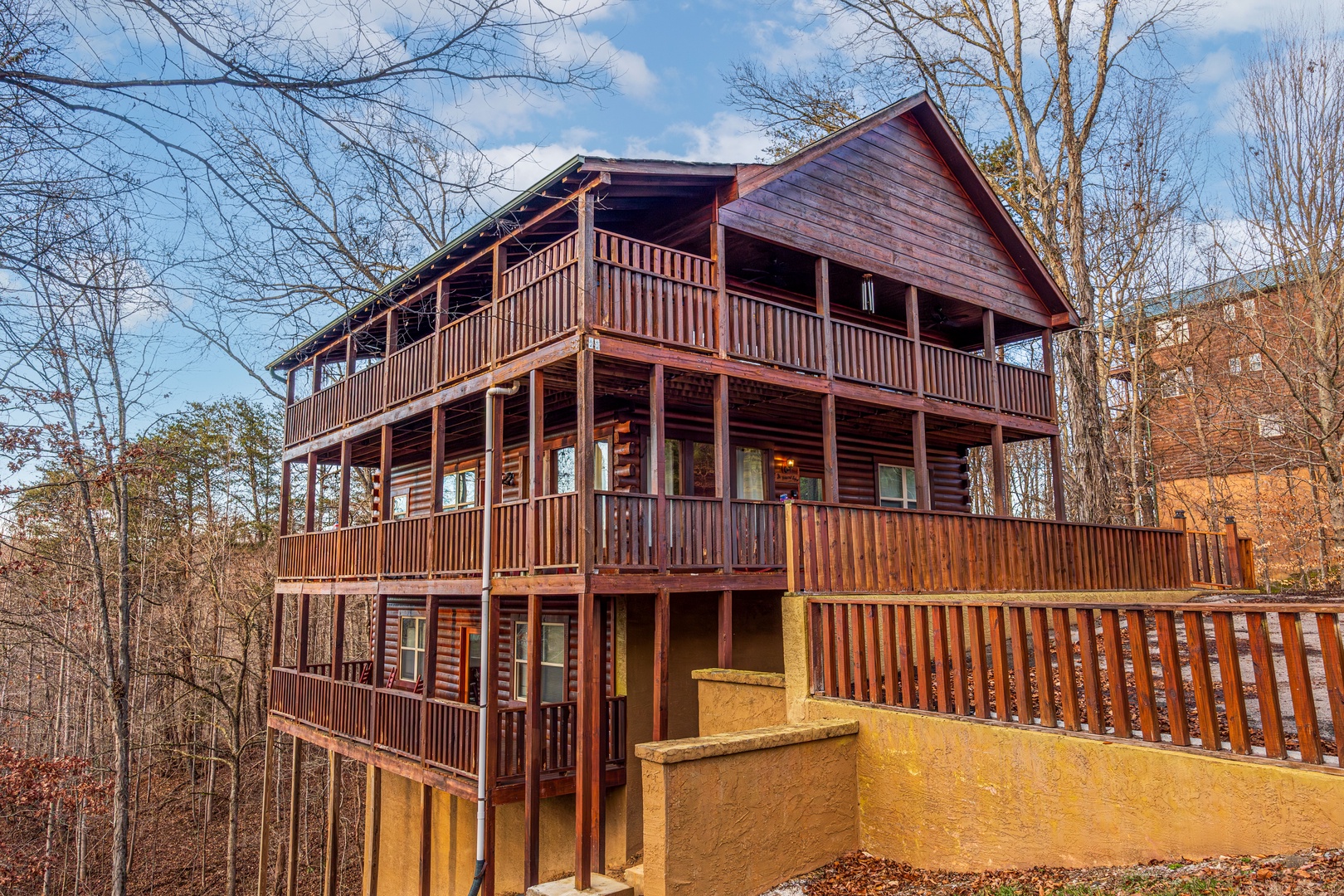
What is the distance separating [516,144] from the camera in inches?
210

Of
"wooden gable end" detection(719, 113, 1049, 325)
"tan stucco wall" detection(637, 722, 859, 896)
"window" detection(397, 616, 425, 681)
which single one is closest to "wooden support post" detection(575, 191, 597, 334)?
"wooden gable end" detection(719, 113, 1049, 325)

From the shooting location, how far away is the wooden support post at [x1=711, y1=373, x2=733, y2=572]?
40.5 ft

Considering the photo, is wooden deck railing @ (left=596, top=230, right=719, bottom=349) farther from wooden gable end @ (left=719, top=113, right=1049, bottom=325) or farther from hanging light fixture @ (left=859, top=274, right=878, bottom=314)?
hanging light fixture @ (left=859, top=274, right=878, bottom=314)

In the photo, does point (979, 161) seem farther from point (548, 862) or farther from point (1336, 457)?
point (548, 862)

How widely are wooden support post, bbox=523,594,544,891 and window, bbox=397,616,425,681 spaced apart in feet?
30.1

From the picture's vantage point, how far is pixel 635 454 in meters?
15.1

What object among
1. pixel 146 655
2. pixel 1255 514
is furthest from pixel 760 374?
pixel 146 655

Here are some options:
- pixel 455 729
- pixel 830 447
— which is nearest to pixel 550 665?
pixel 455 729

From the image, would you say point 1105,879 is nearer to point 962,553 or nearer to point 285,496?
point 962,553

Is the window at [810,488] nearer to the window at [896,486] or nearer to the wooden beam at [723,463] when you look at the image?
the window at [896,486]

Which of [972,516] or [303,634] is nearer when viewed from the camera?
[972,516]

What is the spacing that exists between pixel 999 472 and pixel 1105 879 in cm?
1169

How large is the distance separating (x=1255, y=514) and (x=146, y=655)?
38.1m

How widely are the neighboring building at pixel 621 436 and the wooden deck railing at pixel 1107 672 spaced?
2.75m
